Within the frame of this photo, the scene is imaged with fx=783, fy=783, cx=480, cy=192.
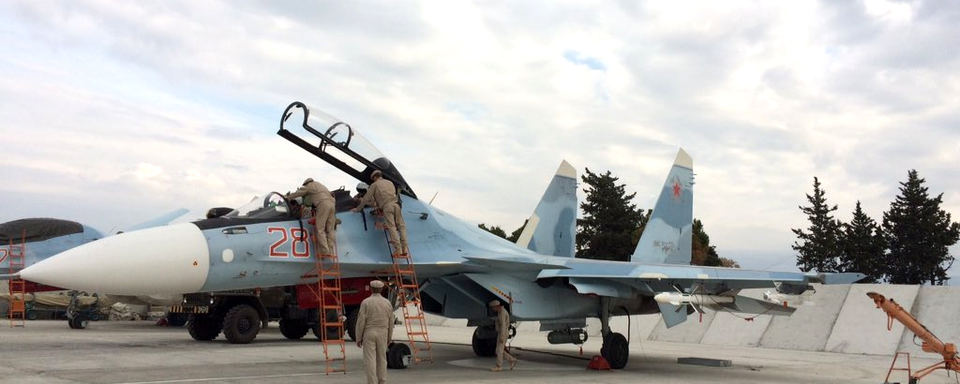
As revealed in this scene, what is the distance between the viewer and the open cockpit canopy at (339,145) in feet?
33.0

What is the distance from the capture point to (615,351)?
11227 millimetres

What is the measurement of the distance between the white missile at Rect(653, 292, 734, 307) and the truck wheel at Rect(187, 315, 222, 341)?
27.0 feet

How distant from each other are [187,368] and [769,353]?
11.1m

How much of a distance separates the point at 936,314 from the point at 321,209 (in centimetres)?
1254

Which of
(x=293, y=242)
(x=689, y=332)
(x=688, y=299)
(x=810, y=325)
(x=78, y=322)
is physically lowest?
(x=689, y=332)

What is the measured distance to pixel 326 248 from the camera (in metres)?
9.54

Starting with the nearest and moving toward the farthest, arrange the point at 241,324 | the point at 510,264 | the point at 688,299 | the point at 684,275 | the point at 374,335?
the point at 374,335
the point at 688,299
the point at 684,275
the point at 510,264
the point at 241,324

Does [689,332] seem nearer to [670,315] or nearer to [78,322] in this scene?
[670,315]

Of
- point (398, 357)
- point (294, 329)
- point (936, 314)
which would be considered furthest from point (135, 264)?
point (936, 314)

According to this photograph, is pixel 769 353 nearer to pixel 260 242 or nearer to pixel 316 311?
pixel 316 311

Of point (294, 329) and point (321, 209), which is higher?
point (321, 209)

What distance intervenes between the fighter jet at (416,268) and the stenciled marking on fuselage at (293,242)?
0.01m

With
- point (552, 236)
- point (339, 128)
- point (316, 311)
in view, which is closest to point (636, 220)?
point (552, 236)

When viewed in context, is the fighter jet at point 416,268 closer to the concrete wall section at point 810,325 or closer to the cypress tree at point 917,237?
the concrete wall section at point 810,325
